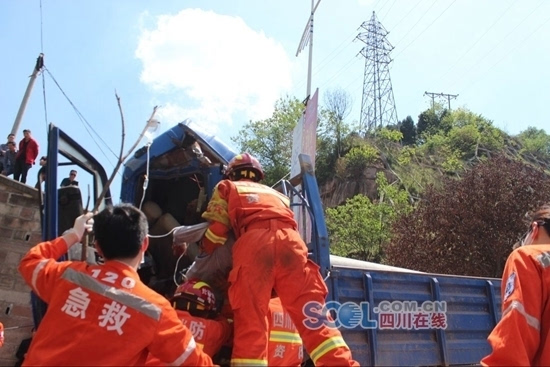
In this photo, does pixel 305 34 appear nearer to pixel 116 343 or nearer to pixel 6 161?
pixel 6 161

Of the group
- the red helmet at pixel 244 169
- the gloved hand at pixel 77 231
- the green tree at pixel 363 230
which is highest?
the green tree at pixel 363 230

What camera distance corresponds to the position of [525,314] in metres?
2.25

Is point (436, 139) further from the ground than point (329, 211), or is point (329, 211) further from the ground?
point (436, 139)

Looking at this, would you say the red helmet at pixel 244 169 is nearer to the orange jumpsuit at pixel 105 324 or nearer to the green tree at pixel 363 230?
the orange jumpsuit at pixel 105 324

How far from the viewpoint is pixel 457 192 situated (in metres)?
18.6

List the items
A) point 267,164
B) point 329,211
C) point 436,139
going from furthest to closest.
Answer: point 436,139
point 267,164
point 329,211

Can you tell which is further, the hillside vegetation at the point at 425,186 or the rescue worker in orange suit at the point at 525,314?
the hillside vegetation at the point at 425,186

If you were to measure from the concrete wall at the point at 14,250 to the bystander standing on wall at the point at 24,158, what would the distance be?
2.87 meters

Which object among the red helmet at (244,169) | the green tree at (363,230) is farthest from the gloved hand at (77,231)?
the green tree at (363,230)

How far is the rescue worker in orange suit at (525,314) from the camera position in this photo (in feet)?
7.16

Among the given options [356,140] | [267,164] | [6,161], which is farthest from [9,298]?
[356,140]

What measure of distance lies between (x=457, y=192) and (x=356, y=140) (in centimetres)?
2027

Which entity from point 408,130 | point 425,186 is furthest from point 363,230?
point 408,130

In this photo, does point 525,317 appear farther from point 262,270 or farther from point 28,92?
point 28,92
